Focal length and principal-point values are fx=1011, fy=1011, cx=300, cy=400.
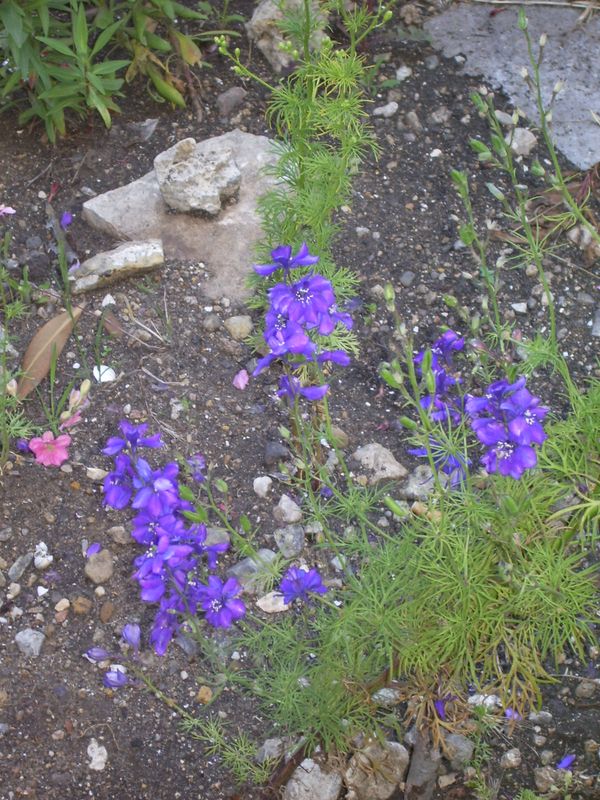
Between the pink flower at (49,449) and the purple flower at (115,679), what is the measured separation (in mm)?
671

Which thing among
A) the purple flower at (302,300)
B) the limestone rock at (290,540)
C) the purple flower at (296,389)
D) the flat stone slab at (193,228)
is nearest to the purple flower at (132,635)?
the limestone rock at (290,540)

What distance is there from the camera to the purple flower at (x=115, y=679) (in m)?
2.56

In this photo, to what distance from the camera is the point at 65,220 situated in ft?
11.5

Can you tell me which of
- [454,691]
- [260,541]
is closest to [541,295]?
[260,541]

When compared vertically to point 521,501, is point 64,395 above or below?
below

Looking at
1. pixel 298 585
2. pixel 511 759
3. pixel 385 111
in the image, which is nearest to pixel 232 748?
pixel 298 585

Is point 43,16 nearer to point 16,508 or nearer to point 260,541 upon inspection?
point 16,508

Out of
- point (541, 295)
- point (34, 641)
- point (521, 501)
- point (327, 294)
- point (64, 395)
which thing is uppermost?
point (327, 294)

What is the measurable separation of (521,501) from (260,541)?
91cm

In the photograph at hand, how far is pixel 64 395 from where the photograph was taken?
3.03 m

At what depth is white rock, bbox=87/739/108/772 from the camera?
254 centimetres

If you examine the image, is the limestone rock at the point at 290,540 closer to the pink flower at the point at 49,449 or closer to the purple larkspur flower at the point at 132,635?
the purple larkspur flower at the point at 132,635

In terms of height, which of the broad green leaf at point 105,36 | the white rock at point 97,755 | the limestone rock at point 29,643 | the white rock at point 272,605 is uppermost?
the broad green leaf at point 105,36

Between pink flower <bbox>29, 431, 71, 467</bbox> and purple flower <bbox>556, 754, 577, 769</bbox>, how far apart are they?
5.26ft
